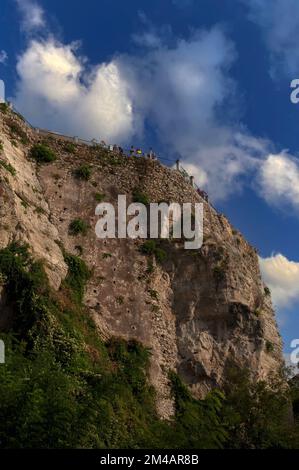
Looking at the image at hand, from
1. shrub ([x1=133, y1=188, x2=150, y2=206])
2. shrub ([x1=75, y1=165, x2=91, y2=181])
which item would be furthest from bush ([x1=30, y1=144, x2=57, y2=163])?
shrub ([x1=133, y1=188, x2=150, y2=206])

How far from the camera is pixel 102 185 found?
103 feet

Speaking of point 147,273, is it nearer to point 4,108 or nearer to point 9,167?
point 9,167

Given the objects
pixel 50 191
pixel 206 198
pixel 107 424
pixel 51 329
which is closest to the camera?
pixel 107 424

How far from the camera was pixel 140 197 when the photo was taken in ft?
103

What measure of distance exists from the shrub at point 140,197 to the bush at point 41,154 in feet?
15.4

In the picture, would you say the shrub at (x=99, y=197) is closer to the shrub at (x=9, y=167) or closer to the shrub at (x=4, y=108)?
the shrub at (x=9, y=167)

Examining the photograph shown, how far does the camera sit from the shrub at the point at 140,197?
31.4 m

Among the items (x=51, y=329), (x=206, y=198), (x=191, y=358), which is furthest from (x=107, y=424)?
(x=206, y=198)

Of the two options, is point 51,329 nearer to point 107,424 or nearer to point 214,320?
point 107,424

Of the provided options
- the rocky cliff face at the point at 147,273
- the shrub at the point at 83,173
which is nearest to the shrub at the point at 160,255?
the rocky cliff face at the point at 147,273

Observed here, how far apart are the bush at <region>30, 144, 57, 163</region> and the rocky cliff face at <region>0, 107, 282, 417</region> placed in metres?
0.32

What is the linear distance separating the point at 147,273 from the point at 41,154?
8341mm

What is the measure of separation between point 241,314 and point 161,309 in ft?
14.5

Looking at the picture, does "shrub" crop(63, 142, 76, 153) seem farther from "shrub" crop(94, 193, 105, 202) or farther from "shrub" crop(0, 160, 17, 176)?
"shrub" crop(0, 160, 17, 176)
